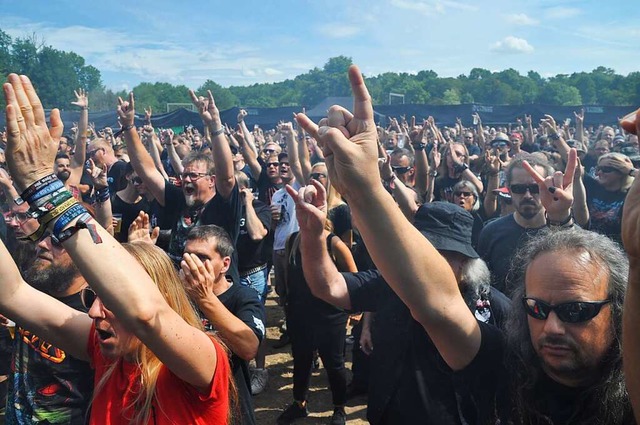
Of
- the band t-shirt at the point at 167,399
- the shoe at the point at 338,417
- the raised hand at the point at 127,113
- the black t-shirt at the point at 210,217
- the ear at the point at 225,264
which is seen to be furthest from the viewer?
the raised hand at the point at 127,113

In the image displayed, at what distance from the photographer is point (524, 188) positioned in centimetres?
414

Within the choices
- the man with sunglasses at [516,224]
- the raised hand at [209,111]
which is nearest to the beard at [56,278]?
the raised hand at [209,111]

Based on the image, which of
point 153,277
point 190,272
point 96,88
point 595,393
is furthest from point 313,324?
point 96,88

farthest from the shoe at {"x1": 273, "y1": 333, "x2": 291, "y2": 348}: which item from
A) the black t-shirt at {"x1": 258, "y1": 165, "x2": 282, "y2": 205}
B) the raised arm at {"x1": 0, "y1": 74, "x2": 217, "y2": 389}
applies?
the raised arm at {"x1": 0, "y1": 74, "x2": 217, "y2": 389}

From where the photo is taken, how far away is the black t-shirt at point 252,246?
506 cm

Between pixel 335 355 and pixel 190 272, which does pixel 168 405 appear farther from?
pixel 335 355

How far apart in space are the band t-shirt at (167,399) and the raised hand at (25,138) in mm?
786

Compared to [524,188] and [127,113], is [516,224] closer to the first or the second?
[524,188]

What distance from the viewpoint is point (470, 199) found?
547 centimetres

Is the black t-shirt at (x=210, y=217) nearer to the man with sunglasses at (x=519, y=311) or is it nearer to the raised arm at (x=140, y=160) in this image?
the raised arm at (x=140, y=160)

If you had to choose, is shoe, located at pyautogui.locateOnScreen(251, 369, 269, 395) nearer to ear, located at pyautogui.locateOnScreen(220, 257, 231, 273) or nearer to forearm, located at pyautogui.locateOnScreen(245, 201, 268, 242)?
forearm, located at pyautogui.locateOnScreen(245, 201, 268, 242)

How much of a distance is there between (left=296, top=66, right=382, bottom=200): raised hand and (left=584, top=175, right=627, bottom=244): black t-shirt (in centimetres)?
402

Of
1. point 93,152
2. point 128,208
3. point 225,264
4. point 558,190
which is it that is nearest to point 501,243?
point 558,190

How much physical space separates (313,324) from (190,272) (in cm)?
207
